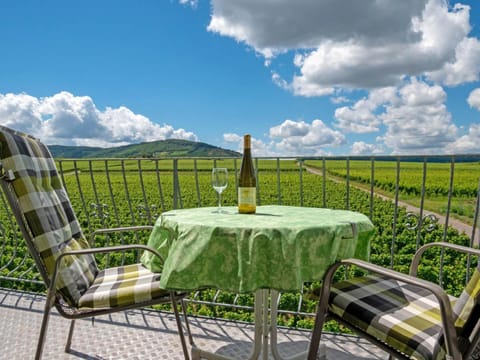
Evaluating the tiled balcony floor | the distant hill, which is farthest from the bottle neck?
the distant hill

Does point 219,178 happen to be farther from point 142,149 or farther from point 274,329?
point 142,149

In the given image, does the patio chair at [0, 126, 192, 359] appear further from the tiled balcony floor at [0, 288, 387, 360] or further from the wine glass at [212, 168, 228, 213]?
the tiled balcony floor at [0, 288, 387, 360]

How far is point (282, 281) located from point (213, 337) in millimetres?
1290

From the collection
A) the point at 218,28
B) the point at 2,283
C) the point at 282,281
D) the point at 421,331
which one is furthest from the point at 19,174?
the point at 218,28

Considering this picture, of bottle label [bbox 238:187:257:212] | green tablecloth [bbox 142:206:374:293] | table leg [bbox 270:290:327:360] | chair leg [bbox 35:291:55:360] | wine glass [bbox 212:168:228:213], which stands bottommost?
table leg [bbox 270:290:327:360]

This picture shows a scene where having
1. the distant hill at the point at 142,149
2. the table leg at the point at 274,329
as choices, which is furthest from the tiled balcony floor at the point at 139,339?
the distant hill at the point at 142,149

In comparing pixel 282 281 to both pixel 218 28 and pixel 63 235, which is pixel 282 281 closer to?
pixel 63 235

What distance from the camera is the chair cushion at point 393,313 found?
1126 millimetres

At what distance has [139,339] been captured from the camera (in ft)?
7.45

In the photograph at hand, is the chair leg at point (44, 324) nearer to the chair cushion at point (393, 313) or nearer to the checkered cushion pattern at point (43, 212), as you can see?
the checkered cushion pattern at point (43, 212)

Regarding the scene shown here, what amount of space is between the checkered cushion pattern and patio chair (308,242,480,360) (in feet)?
3.81

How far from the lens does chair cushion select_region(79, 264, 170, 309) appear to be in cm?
156

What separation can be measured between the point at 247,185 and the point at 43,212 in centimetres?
101

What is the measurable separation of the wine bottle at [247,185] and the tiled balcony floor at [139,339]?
99 cm
